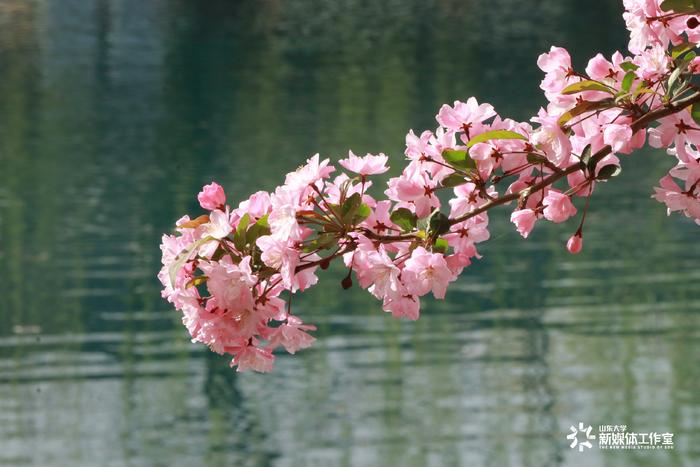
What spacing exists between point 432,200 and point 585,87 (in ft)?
0.60

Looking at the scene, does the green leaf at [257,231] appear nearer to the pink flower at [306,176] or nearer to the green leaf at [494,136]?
the pink flower at [306,176]

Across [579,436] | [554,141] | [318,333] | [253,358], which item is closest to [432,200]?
[554,141]

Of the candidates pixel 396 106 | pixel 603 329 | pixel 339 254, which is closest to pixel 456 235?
pixel 339 254

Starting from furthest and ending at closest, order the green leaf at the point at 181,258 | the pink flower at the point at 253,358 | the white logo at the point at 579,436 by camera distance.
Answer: the white logo at the point at 579,436, the pink flower at the point at 253,358, the green leaf at the point at 181,258

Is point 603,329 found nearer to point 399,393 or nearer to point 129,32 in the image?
point 399,393

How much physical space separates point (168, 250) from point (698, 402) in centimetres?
591

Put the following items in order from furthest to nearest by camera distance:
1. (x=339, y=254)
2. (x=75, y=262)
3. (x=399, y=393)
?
1. (x=75, y=262)
2. (x=399, y=393)
3. (x=339, y=254)

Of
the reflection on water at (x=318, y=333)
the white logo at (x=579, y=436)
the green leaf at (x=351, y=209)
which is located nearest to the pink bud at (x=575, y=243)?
the green leaf at (x=351, y=209)

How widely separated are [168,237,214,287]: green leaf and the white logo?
17.6ft

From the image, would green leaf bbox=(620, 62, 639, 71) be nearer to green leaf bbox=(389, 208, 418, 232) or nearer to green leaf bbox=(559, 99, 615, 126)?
green leaf bbox=(559, 99, 615, 126)

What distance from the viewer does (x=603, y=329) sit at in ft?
25.4

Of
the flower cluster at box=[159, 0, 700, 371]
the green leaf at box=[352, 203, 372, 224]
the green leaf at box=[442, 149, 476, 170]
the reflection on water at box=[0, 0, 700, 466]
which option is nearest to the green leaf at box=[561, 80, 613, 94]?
the flower cluster at box=[159, 0, 700, 371]

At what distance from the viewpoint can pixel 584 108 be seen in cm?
124

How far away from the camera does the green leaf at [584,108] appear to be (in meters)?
1.23
